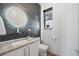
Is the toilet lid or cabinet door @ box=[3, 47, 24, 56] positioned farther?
the toilet lid

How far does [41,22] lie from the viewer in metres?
1.29

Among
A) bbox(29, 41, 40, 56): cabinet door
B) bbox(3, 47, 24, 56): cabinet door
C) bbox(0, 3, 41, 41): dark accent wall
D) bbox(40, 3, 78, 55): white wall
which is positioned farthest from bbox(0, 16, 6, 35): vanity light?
bbox(40, 3, 78, 55): white wall

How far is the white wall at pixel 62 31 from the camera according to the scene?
1.25 m

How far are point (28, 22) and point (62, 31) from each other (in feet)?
1.62

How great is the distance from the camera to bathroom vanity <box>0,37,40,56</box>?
1129mm

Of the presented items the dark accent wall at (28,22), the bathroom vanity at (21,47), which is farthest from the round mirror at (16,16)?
the bathroom vanity at (21,47)

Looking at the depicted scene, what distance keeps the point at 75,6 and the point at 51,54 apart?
744mm

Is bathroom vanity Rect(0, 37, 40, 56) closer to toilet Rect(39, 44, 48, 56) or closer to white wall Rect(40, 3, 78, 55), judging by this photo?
toilet Rect(39, 44, 48, 56)

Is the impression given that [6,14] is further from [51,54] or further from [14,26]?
[51,54]

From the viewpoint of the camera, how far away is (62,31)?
1.28m

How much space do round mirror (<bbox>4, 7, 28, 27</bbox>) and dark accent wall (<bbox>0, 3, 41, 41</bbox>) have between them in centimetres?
4

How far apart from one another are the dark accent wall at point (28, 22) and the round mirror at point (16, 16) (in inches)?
1.7

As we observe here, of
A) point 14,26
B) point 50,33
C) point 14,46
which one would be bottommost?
point 14,46

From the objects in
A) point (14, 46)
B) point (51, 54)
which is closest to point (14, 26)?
point (14, 46)
